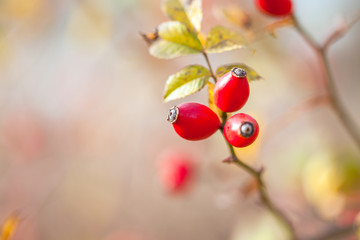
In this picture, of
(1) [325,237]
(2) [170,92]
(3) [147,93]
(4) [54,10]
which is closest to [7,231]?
(2) [170,92]

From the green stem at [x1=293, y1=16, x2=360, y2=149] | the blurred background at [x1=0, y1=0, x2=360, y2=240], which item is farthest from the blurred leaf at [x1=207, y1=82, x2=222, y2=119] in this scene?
the blurred background at [x1=0, y1=0, x2=360, y2=240]

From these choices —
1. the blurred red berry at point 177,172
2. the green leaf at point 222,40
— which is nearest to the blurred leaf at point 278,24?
the green leaf at point 222,40

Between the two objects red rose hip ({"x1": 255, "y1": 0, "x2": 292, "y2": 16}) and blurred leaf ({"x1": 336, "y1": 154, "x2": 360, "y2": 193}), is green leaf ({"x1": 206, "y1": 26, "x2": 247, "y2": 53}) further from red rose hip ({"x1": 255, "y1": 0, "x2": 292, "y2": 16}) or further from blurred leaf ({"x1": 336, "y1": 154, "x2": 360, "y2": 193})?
blurred leaf ({"x1": 336, "y1": 154, "x2": 360, "y2": 193})

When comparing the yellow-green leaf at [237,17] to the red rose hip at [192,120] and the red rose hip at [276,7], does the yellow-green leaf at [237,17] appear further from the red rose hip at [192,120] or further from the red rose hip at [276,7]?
the red rose hip at [192,120]

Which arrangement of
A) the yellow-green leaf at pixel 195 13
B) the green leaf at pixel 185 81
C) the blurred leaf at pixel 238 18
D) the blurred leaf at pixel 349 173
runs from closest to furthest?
the green leaf at pixel 185 81
the yellow-green leaf at pixel 195 13
the blurred leaf at pixel 238 18
the blurred leaf at pixel 349 173

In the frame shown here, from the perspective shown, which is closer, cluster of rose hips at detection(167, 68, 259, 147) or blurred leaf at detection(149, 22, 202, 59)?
cluster of rose hips at detection(167, 68, 259, 147)

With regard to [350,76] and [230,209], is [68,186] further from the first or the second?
[350,76]

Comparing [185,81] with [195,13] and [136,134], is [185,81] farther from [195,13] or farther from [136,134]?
[136,134]
